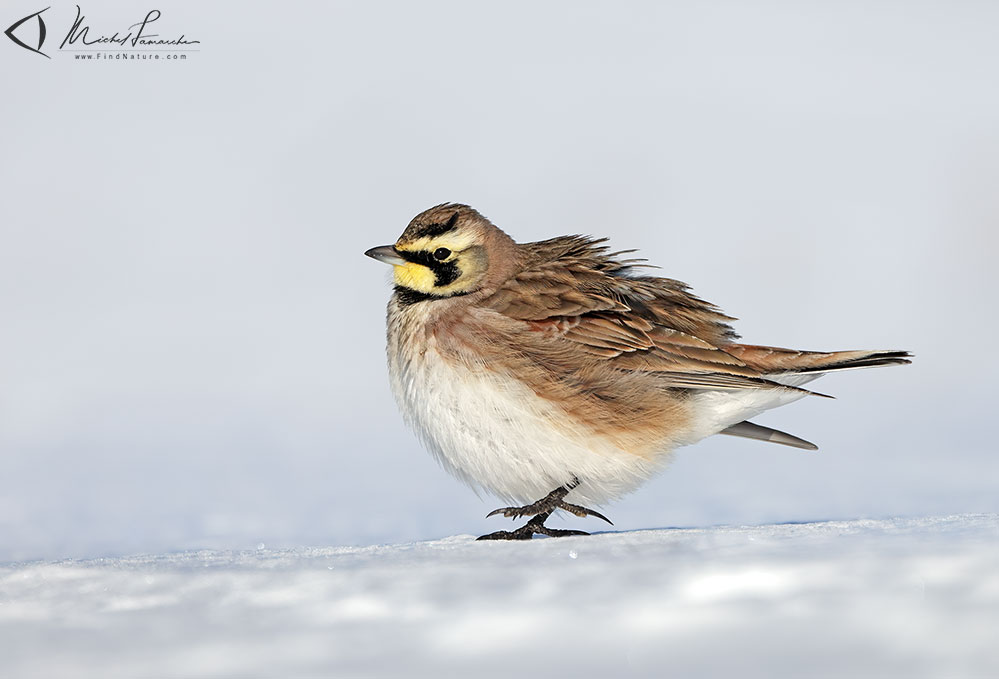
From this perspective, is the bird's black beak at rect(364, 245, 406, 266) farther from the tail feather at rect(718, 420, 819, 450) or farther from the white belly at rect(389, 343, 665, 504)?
the tail feather at rect(718, 420, 819, 450)

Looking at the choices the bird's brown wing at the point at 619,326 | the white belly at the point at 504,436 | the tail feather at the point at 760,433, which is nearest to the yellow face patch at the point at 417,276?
the bird's brown wing at the point at 619,326

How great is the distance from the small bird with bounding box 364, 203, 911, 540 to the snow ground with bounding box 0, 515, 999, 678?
1.32 meters

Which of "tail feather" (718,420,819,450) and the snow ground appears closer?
the snow ground

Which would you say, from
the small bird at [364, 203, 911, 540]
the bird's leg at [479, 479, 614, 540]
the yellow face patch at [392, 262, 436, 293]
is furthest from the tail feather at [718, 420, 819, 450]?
the yellow face patch at [392, 262, 436, 293]

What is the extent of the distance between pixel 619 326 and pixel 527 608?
10.3 ft

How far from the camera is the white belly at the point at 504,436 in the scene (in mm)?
7375

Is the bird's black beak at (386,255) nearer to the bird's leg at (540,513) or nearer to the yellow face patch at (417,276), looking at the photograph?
the yellow face patch at (417,276)

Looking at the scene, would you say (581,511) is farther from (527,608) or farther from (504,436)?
(527,608)

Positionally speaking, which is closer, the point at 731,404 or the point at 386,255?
the point at 731,404

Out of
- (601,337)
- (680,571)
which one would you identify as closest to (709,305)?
(601,337)

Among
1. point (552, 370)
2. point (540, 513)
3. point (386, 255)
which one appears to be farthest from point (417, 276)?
point (540, 513)

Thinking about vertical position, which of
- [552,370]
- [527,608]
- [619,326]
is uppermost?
[619,326]

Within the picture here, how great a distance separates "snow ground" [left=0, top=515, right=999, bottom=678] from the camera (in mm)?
4629

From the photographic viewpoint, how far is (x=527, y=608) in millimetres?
5000
